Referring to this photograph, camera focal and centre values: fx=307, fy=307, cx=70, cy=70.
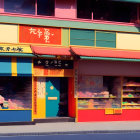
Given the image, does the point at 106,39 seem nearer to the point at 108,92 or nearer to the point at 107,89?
the point at 107,89

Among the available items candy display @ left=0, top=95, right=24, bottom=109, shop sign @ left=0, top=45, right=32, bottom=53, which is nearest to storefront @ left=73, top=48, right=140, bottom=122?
shop sign @ left=0, top=45, right=32, bottom=53

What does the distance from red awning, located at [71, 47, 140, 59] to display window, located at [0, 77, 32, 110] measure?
9.55ft

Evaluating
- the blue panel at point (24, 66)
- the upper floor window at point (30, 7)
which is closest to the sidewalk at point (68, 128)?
the blue panel at point (24, 66)

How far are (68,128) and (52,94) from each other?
3153 millimetres

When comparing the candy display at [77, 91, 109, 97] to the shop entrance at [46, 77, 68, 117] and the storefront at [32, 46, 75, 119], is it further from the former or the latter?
the shop entrance at [46, 77, 68, 117]

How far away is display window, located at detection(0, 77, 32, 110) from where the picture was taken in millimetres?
15406

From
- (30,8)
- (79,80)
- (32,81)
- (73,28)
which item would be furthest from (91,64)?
(30,8)

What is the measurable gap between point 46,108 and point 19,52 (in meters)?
3.54

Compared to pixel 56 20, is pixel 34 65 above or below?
below

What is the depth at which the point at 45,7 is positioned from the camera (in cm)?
1645

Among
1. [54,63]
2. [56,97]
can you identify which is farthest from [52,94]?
[54,63]

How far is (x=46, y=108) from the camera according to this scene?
16469 mm

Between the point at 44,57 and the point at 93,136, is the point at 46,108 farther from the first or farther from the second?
the point at 93,136

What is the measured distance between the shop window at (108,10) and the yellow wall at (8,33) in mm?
3789
